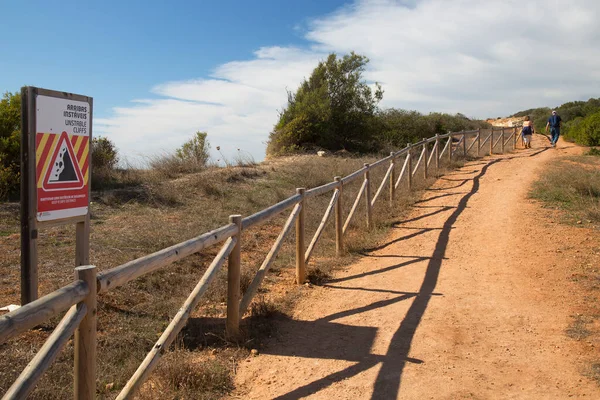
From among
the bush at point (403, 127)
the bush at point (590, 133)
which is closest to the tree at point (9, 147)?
the bush at point (403, 127)

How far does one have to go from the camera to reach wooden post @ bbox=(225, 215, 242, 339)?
511 centimetres

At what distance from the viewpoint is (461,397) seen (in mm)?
4031

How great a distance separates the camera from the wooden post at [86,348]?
301 centimetres

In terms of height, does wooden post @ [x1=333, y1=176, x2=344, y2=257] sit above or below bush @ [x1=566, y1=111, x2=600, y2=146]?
below

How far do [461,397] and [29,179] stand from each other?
14.1 feet

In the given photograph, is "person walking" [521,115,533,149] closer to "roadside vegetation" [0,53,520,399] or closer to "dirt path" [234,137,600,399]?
"roadside vegetation" [0,53,520,399]

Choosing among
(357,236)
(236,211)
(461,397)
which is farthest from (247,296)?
(236,211)

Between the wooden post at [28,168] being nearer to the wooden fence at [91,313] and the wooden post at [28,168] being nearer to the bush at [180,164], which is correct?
the wooden fence at [91,313]

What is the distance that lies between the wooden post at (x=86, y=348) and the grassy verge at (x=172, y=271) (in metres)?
1.05

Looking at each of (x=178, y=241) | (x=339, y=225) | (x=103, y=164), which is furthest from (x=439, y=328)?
(x=103, y=164)

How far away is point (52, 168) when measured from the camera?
5.30 metres

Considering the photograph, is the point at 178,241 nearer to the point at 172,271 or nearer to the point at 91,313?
the point at 172,271

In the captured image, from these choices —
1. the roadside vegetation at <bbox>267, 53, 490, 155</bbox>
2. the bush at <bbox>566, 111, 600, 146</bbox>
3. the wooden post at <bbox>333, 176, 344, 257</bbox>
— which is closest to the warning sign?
the wooden post at <bbox>333, 176, 344, 257</bbox>

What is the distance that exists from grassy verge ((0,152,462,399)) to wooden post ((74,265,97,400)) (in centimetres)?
105
